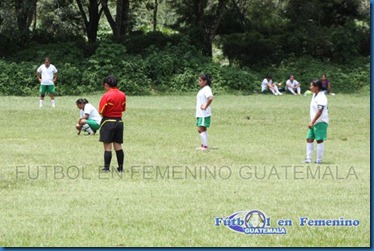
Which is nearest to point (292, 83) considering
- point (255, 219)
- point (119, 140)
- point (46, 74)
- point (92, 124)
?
point (46, 74)

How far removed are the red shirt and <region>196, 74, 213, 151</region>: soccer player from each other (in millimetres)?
3472

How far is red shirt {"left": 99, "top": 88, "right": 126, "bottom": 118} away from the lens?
13.5m

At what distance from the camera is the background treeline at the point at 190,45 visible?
3662cm

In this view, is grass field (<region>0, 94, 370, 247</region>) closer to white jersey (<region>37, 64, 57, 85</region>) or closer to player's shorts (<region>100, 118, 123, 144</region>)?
player's shorts (<region>100, 118, 123, 144</region>)

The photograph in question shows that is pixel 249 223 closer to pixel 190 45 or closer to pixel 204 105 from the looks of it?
pixel 204 105

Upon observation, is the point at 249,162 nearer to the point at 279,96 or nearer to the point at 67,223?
the point at 67,223

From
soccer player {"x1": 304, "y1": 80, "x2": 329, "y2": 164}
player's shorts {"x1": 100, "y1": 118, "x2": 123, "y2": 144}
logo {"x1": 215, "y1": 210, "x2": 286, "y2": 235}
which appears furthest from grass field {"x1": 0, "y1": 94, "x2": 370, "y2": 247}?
player's shorts {"x1": 100, "y1": 118, "x2": 123, "y2": 144}

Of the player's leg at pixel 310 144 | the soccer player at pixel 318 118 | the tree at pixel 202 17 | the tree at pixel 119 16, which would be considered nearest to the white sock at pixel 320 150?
Result: the soccer player at pixel 318 118

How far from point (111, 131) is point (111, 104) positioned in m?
0.46

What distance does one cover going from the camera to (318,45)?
44531 mm

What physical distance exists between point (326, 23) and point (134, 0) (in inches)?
456

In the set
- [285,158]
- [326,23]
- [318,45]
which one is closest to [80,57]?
[318,45]

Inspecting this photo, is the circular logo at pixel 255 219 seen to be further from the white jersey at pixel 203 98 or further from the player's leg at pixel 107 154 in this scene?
the white jersey at pixel 203 98

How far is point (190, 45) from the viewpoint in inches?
1561
